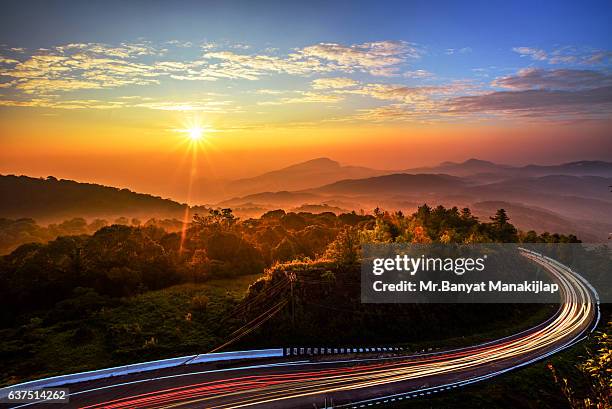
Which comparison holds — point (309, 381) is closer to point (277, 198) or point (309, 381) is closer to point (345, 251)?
point (345, 251)

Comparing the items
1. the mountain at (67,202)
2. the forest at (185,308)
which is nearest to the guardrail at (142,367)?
the forest at (185,308)

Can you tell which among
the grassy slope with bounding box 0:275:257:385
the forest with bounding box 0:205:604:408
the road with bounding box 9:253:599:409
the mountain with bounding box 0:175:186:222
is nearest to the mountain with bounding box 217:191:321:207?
the mountain with bounding box 0:175:186:222

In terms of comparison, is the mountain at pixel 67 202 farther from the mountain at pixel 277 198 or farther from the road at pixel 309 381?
the road at pixel 309 381

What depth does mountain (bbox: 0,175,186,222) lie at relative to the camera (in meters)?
130

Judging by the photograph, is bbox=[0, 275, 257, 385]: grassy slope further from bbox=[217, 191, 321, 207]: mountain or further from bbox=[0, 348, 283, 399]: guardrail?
bbox=[217, 191, 321, 207]: mountain

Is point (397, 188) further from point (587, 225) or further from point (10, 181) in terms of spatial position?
point (10, 181)

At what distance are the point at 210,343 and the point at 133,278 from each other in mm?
16864

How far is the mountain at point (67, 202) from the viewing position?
12975 centimetres

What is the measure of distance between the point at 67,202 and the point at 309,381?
141 meters

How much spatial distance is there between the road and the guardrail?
0.57 metres

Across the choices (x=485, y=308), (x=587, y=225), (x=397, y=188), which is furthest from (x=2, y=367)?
(x=397, y=188)

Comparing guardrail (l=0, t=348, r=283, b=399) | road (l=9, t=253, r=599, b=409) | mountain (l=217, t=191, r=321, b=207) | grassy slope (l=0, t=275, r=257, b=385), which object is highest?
mountain (l=217, t=191, r=321, b=207)

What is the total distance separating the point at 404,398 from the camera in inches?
888

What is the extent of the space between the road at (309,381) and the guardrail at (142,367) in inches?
22.4
